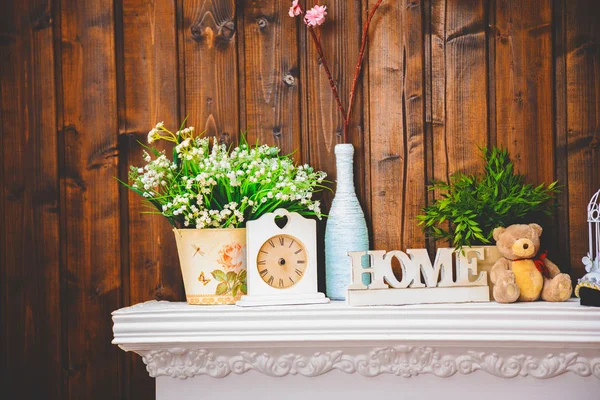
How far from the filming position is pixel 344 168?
62.3 inches

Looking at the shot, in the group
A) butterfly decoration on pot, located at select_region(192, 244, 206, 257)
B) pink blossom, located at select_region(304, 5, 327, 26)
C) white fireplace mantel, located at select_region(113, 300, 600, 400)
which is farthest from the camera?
pink blossom, located at select_region(304, 5, 327, 26)

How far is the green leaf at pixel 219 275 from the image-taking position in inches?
58.3

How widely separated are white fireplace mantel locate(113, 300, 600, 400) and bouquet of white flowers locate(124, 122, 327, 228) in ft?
0.80

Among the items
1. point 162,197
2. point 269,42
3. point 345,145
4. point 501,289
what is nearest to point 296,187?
point 345,145

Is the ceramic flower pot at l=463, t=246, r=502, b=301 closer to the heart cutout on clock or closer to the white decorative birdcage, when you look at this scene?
the white decorative birdcage

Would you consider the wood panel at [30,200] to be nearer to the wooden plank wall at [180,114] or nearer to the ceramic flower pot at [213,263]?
the wooden plank wall at [180,114]

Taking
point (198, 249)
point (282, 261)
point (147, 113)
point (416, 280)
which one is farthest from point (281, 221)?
point (147, 113)

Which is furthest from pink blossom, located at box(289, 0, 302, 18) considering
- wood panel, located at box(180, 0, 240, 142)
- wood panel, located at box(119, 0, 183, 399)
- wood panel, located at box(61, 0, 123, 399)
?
wood panel, located at box(61, 0, 123, 399)

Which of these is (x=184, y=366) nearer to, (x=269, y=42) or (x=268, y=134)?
(x=268, y=134)

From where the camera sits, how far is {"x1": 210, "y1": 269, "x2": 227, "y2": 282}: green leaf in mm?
1481

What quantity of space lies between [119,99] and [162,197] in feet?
1.15

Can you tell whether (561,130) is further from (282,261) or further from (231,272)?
(231,272)

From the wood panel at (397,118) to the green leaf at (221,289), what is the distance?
44 cm

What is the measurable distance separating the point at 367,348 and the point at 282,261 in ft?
1.00
